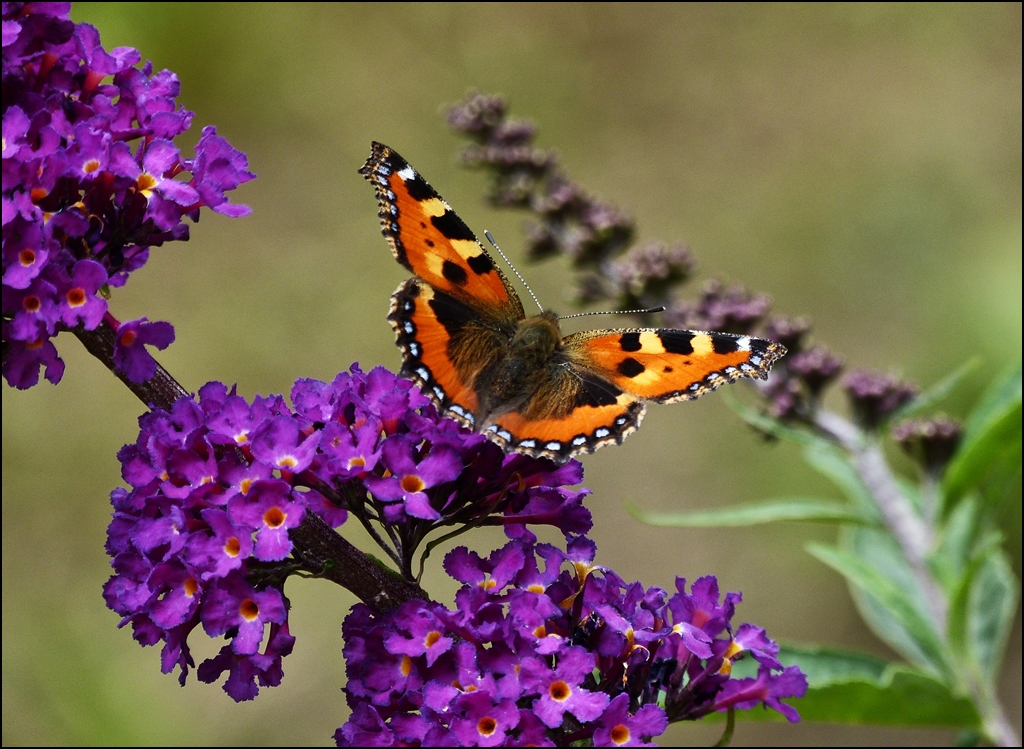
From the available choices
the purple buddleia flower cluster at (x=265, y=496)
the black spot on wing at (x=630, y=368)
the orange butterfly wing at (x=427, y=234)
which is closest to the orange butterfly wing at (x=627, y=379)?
the black spot on wing at (x=630, y=368)

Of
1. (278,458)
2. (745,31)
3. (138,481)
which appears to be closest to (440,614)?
(278,458)

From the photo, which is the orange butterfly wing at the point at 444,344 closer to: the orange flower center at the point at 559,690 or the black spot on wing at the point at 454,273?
the black spot on wing at the point at 454,273

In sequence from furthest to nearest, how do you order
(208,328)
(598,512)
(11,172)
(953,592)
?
(208,328), (598,512), (953,592), (11,172)

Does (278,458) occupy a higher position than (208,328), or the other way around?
(208,328)

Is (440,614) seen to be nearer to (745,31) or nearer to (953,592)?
(953,592)

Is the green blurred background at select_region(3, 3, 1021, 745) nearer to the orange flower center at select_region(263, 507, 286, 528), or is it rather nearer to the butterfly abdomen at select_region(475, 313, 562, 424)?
the butterfly abdomen at select_region(475, 313, 562, 424)

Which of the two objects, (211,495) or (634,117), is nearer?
(211,495)
